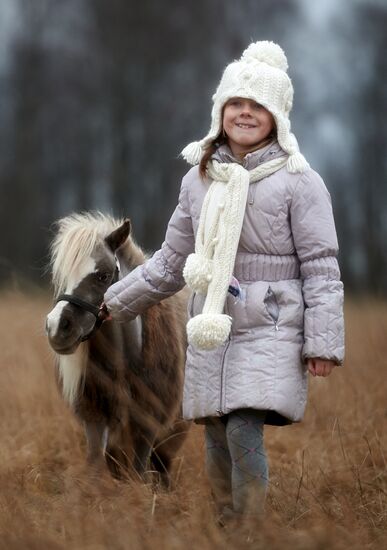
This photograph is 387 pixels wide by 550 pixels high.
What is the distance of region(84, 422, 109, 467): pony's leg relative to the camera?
5.73m

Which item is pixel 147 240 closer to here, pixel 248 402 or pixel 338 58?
pixel 338 58

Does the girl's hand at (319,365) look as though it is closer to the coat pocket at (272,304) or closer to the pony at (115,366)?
the coat pocket at (272,304)

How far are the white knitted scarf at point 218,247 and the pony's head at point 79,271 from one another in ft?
3.03

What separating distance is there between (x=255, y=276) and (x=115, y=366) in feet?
4.96

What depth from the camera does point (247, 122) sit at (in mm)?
4547

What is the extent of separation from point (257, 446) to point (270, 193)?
998mm

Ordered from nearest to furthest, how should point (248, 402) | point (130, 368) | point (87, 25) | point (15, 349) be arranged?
point (248, 402) < point (130, 368) < point (15, 349) < point (87, 25)

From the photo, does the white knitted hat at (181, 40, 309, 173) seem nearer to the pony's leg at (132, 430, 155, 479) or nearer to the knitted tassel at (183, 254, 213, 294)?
the knitted tassel at (183, 254, 213, 294)

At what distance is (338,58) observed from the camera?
22.8m

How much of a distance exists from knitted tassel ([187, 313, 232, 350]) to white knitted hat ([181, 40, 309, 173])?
671mm

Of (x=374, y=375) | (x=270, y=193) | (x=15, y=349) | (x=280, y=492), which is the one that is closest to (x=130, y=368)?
(x=280, y=492)

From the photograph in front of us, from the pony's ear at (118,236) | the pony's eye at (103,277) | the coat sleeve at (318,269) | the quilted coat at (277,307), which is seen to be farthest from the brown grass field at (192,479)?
the pony's ear at (118,236)

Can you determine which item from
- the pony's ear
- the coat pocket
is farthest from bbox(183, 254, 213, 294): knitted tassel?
the pony's ear

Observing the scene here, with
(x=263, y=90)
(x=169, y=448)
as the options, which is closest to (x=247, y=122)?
(x=263, y=90)
